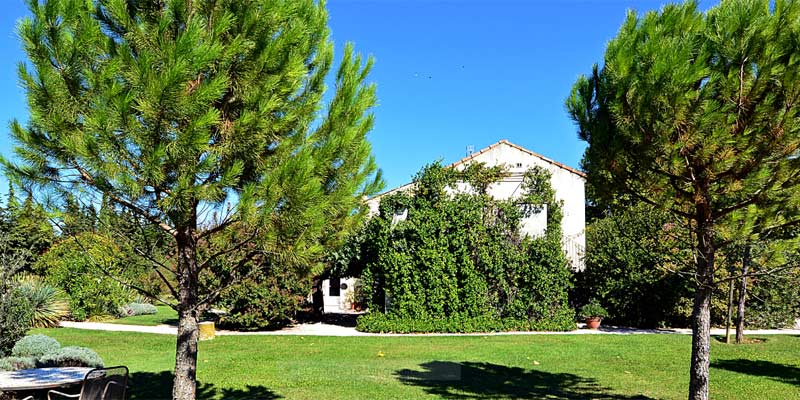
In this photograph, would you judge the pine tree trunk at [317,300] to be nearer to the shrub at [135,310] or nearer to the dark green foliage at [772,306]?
the shrub at [135,310]

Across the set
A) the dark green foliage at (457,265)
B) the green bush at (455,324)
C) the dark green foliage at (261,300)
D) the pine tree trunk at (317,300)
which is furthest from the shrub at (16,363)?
the pine tree trunk at (317,300)

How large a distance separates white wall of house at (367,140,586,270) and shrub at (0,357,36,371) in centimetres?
975

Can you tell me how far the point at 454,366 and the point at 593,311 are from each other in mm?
7484

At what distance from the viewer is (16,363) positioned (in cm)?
770

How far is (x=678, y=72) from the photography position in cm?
479

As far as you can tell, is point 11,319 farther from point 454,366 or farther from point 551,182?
point 551,182

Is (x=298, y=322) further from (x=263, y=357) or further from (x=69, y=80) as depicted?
(x=69, y=80)

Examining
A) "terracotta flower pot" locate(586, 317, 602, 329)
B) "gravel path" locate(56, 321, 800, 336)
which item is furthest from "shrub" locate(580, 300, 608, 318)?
"gravel path" locate(56, 321, 800, 336)

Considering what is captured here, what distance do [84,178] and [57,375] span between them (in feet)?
11.0

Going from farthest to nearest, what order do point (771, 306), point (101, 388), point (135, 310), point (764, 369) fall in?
point (135, 310) < point (771, 306) < point (764, 369) < point (101, 388)

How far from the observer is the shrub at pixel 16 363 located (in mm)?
7504

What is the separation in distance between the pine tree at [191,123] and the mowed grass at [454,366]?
358 centimetres

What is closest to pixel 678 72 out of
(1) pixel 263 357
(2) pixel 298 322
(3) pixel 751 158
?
(3) pixel 751 158

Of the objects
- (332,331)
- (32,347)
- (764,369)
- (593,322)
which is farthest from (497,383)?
(593,322)
